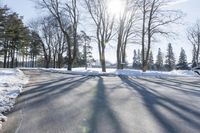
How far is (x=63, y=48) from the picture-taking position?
7088 centimetres

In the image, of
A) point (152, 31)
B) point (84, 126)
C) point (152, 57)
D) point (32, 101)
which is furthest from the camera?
point (152, 57)

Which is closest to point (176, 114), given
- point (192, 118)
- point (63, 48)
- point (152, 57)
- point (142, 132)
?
point (192, 118)

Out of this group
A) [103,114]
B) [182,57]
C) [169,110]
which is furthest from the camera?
[182,57]

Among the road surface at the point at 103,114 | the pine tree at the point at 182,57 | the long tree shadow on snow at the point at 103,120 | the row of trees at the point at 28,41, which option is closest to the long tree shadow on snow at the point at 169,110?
the road surface at the point at 103,114

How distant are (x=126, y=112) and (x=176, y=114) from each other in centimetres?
129

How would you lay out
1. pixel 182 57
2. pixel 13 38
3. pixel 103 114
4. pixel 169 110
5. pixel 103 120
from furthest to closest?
pixel 182 57 → pixel 13 38 → pixel 169 110 → pixel 103 114 → pixel 103 120

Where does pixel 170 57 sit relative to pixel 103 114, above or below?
above

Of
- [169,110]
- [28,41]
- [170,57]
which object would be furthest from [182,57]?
[169,110]

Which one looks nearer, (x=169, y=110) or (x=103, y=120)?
(x=103, y=120)

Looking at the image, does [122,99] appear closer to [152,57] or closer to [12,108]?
[12,108]

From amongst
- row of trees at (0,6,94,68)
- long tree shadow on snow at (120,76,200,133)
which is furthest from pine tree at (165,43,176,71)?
long tree shadow on snow at (120,76,200,133)

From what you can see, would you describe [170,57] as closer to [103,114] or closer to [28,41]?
[28,41]

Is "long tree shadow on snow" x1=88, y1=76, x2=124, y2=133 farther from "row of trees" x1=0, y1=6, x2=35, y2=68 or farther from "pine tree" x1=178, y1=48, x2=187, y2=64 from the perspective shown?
"pine tree" x1=178, y1=48, x2=187, y2=64

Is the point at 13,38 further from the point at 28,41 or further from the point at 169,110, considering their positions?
the point at 169,110
